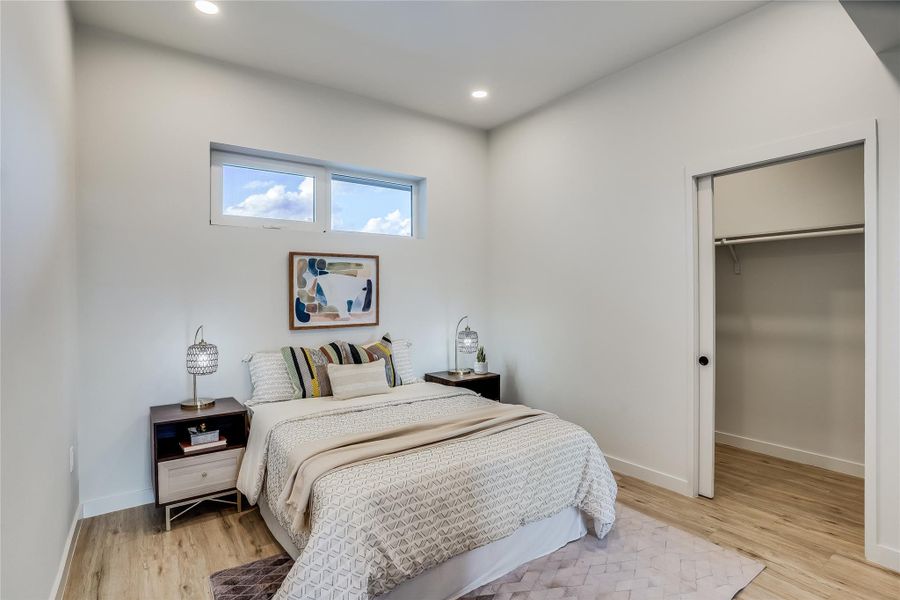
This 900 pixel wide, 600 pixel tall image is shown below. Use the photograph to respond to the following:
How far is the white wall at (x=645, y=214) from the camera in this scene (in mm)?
2318

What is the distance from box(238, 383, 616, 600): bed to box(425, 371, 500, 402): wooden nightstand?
0.94m

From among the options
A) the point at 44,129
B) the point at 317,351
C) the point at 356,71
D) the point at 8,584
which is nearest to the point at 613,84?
the point at 356,71

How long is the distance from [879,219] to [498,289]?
9.20 ft

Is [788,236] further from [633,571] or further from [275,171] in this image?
[275,171]

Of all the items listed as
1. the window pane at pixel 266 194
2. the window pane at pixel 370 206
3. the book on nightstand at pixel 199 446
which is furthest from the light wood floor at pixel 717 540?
the window pane at pixel 370 206

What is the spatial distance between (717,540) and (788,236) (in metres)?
2.24

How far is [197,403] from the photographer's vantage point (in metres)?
2.91

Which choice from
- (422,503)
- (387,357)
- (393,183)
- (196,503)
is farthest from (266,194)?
(422,503)

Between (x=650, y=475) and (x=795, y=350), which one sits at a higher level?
(x=795, y=350)

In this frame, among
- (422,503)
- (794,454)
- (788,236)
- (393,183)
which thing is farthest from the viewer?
(393,183)

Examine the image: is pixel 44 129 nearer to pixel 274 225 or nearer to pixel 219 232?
pixel 219 232

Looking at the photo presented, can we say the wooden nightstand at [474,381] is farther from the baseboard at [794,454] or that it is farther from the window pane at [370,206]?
the baseboard at [794,454]

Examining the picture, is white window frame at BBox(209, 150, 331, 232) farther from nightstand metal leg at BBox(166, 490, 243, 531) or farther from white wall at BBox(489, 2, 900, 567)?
nightstand metal leg at BBox(166, 490, 243, 531)

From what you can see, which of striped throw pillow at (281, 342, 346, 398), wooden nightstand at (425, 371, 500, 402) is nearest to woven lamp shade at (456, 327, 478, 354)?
wooden nightstand at (425, 371, 500, 402)
